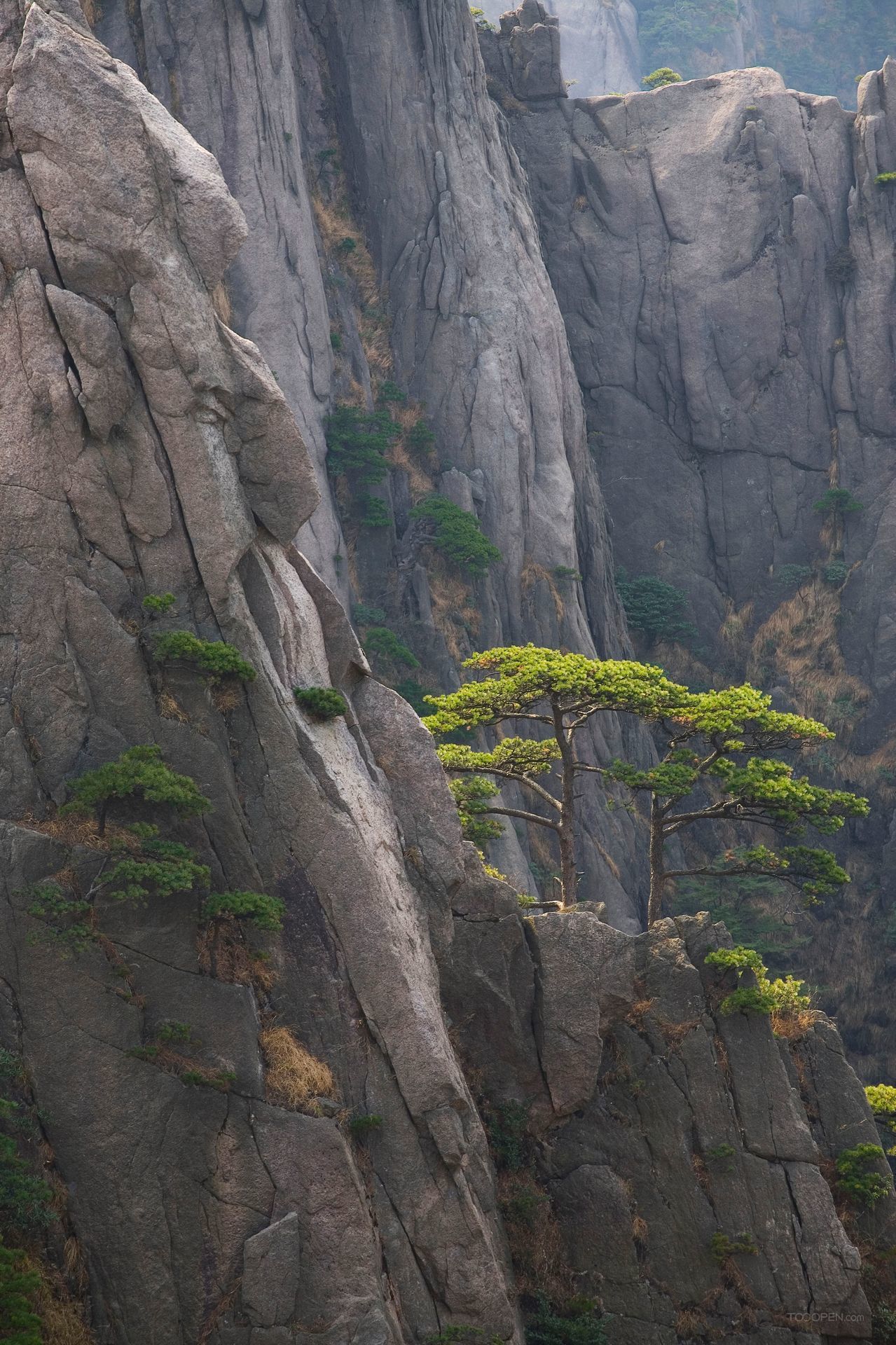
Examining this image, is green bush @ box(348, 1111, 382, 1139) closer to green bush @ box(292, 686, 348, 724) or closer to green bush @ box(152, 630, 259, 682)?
green bush @ box(292, 686, 348, 724)

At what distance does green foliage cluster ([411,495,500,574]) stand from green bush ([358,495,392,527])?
1.70 metres

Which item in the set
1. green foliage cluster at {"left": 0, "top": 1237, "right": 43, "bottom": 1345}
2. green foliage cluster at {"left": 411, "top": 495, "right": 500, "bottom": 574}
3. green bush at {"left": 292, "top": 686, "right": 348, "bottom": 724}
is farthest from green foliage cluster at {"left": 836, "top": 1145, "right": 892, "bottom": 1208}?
green foliage cluster at {"left": 411, "top": 495, "right": 500, "bottom": 574}

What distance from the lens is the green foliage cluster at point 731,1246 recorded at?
2291 cm

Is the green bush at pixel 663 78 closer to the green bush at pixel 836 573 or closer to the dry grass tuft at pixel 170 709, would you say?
the green bush at pixel 836 573

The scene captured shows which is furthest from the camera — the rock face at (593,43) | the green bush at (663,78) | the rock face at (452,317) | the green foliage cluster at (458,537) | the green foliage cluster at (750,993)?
the rock face at (593,43)

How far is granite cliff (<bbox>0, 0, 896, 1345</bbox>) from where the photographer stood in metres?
18.3

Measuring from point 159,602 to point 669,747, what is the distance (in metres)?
12.8

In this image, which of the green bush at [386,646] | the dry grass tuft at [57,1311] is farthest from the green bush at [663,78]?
the dry grass tuft at [57,1311]

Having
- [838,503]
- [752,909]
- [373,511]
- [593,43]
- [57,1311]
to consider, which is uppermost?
[593,43]

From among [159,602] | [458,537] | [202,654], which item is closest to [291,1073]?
[202,654]

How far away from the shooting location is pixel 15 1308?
14.3m

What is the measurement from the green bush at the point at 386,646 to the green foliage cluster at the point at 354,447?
24.2 ft

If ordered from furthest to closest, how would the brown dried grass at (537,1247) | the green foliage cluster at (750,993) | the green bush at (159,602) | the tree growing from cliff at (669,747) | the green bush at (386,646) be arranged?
the green bush at (386,646) → the tree growing from cliff at (669,747) → the green foliage cluster at (750,993) → the brown dried grass at (537,1247) → the green bush at (159,602)

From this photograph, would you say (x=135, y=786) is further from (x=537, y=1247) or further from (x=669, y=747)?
(x=669, y=747)
